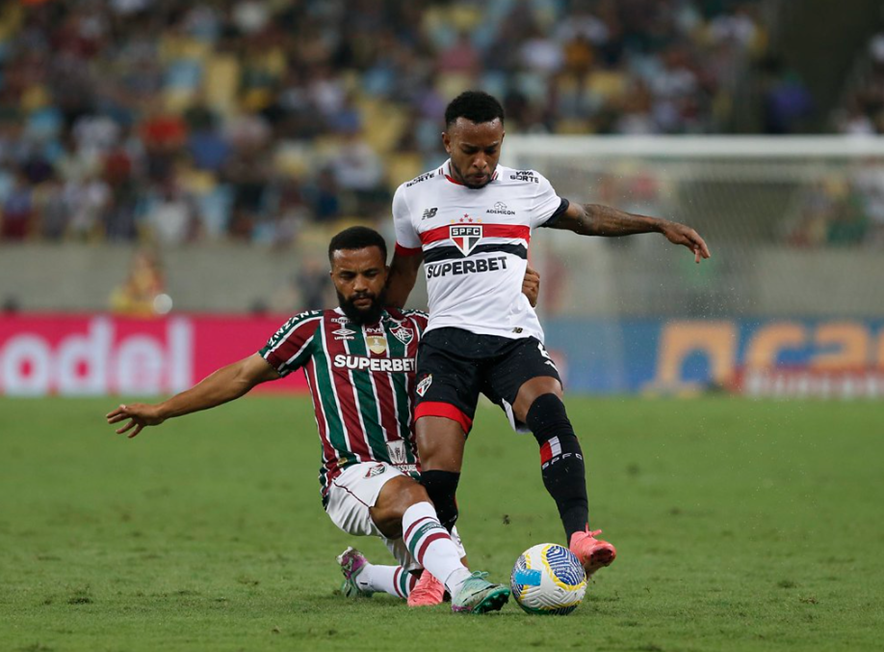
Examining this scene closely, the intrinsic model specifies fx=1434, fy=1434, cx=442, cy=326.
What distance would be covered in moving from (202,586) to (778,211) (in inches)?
614

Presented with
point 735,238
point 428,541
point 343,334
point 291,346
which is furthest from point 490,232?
point 735,238

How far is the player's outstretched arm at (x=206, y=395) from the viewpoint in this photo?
676cm

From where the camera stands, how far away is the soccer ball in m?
5.97

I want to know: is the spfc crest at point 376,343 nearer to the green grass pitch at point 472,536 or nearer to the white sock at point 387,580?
the white sock at point 387,580

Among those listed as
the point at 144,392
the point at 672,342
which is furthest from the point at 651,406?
the point at 144,392

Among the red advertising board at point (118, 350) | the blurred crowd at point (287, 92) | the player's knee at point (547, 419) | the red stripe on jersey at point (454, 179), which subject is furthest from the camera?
the blurred crowd at point (287, 92)

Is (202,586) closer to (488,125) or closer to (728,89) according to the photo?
(488,125)

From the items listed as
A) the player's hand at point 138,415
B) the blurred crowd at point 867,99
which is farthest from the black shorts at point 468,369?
the blurred crowd at point 867,99

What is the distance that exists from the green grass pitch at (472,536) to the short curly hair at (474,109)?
2207 mm

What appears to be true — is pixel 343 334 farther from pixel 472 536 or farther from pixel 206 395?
pixel 472 536

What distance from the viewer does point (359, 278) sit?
22.5 feet

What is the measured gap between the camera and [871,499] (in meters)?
11.1

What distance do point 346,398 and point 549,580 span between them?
4.79ft

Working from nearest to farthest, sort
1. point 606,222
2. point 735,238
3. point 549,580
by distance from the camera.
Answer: point 549,580, point 606,222, point 735,238
